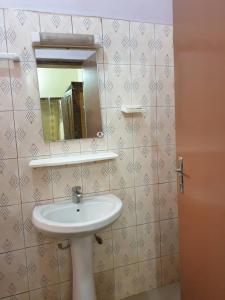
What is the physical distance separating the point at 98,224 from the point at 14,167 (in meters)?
0.64

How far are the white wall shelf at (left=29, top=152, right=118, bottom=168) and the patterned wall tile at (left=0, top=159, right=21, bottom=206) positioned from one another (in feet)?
0.41

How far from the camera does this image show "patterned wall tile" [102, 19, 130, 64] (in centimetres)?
165

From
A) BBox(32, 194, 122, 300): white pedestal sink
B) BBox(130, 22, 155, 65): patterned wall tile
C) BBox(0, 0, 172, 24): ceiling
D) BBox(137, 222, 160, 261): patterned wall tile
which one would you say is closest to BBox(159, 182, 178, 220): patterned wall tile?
BBox(137, 222, 160, 261): patterned wall tile

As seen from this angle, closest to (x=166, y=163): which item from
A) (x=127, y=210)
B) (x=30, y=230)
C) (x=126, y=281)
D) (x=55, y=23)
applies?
(x=127, y=210)

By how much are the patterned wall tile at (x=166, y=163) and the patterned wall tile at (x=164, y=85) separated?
34 cm

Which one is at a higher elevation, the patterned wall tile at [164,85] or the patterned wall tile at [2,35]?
the patterned wall tile at [2,35]

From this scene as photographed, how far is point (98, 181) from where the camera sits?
1.73 m

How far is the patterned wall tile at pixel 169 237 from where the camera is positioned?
1.98 meters

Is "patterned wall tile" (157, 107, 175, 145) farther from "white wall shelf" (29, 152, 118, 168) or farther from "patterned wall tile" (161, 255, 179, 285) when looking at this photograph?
"patterned wall tile" (161, 255, 179, 285)

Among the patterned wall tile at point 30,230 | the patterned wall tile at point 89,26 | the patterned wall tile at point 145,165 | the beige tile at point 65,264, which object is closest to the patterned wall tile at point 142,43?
the patterned wall tile at point 89,26

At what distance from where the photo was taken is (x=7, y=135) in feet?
4.96

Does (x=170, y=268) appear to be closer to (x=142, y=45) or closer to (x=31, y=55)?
(x=142, y=45)

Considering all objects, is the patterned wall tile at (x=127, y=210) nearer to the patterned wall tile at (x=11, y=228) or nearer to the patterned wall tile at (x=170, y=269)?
the patterned wall tile at (x=170, y=269)

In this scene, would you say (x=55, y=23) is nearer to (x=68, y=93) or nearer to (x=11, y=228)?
(x=68, y=93)
